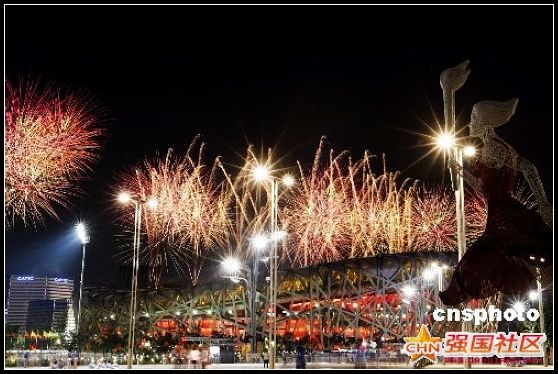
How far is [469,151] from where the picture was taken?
1029 inches

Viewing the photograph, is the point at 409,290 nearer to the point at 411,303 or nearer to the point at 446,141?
the point at 411,303

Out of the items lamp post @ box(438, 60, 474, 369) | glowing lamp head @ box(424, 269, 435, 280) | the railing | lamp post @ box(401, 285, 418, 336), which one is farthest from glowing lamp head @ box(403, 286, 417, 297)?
lamp post @ box(438, 60, 474, 369)

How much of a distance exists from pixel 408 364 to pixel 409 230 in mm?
22416

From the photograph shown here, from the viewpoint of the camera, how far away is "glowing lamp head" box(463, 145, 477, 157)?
25.6 m

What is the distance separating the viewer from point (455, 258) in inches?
2296

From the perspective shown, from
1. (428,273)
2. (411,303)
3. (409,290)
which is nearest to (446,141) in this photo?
(428,273)

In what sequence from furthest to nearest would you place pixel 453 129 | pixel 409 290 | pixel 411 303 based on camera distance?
1. pixel 411 303
2. pixel 409 290
3. pixel 453 129

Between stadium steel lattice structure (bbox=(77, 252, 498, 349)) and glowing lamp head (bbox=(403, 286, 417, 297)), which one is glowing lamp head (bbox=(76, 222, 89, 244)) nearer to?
stadium steel lattice structure (bbox=(77, 252, 498, 349))

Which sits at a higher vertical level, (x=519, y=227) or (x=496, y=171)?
(x=496, y=171)

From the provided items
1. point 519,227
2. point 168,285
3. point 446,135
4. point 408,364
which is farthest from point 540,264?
point 168,285

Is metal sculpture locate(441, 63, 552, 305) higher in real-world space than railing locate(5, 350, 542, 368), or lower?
higher

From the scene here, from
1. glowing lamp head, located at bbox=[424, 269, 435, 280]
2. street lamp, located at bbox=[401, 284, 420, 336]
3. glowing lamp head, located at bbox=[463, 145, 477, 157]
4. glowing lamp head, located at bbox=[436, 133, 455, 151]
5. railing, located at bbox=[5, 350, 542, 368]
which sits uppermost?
glowing lamp head, located at bbox=[436, 133, 455, 151]

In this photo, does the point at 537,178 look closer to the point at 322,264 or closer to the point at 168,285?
the point at 322,264

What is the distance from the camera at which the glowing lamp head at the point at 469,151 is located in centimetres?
2563
